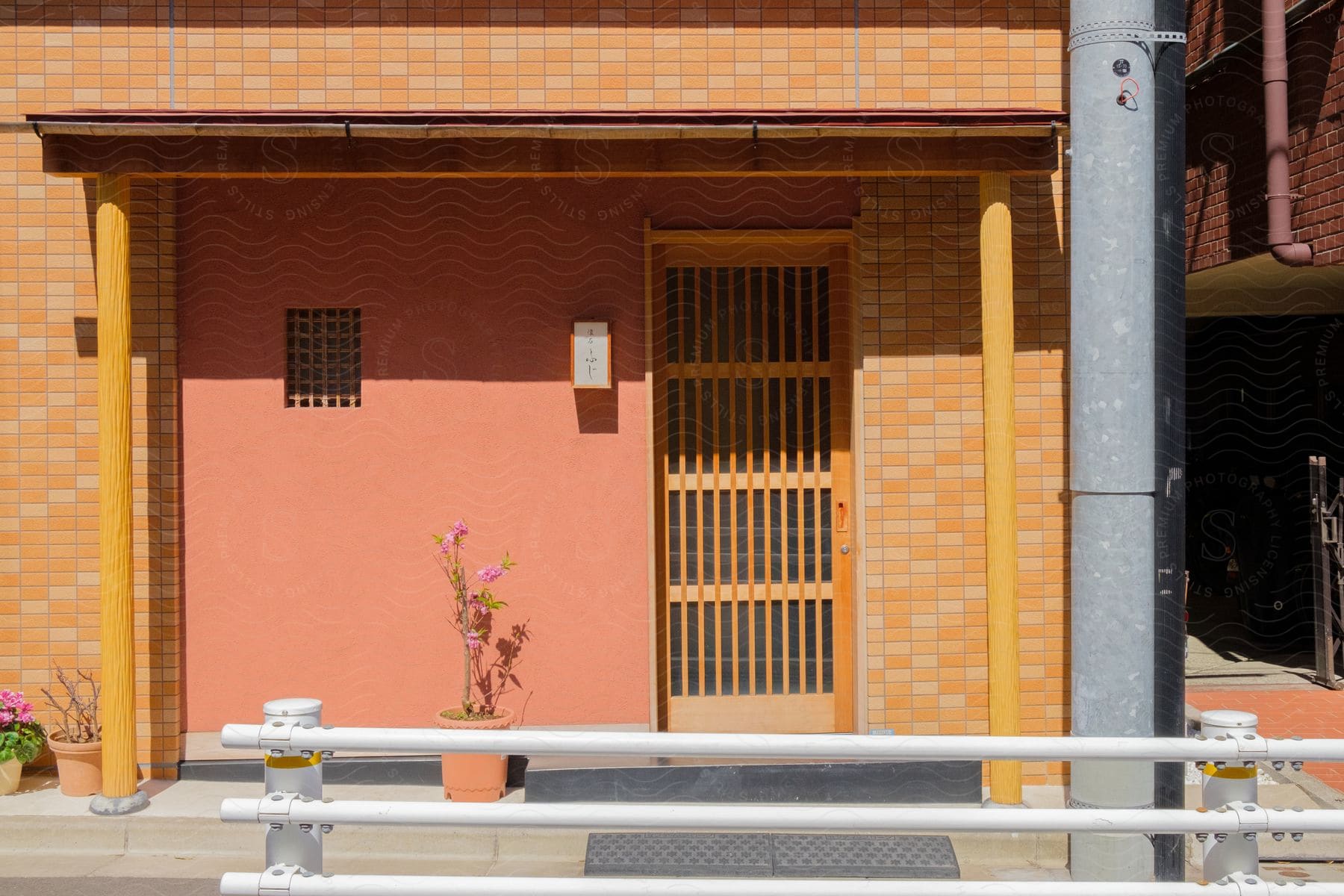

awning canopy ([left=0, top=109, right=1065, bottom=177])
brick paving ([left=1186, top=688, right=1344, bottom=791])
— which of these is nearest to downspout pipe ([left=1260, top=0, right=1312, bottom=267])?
awning canopy ([left=0, top=109, right=1065, bottom=177])

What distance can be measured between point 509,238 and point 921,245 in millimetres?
2368

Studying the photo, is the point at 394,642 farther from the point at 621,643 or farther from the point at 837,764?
the point at 837,764

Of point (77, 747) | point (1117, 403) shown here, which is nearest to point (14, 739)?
point (77, 747)

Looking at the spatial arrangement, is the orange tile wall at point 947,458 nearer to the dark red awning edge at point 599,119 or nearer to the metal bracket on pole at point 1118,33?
the dark red awning edge at point 599,119

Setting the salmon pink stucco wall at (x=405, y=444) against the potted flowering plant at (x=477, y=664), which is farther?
the salmon pink stucco wall at (x=405, y=444)

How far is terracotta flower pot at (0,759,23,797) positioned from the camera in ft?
22.9

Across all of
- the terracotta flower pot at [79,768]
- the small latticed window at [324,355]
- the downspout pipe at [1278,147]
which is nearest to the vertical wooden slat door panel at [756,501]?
the small latticed window at [324,355]

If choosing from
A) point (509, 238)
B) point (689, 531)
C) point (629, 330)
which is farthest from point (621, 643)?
point (509, 238)

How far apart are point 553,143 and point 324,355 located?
1.95 m

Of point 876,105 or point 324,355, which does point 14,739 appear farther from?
point 876,105

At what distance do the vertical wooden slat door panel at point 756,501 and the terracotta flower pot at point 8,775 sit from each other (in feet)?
11.8

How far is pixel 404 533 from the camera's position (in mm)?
7559

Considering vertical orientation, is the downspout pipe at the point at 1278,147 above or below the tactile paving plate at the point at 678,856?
above

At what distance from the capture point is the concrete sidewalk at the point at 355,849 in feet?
20.5
